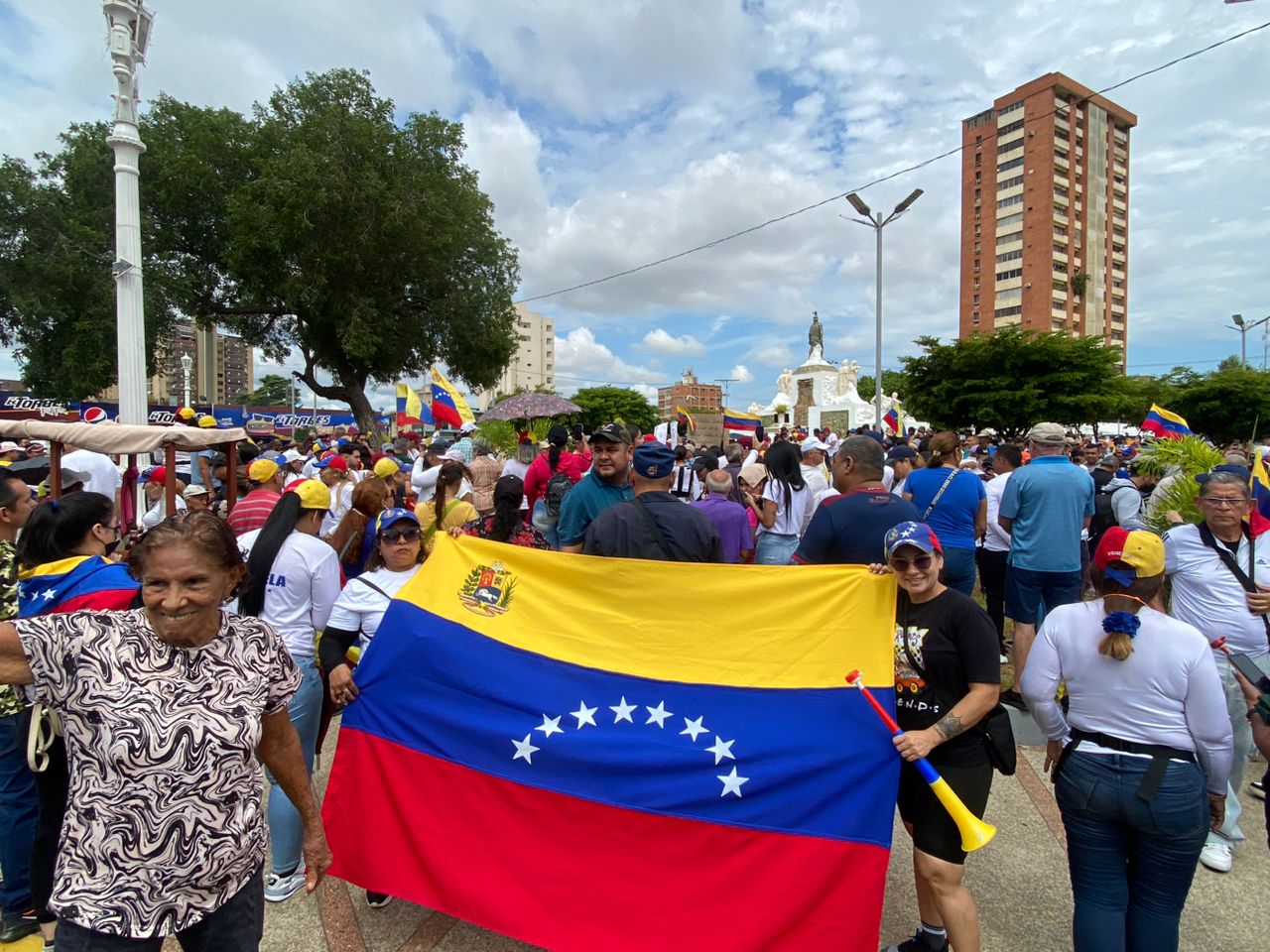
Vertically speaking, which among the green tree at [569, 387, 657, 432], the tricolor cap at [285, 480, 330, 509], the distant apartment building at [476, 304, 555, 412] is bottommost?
the tricolor cap at [285, 480, 330, 509]

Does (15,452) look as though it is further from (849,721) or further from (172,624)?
(849,721)

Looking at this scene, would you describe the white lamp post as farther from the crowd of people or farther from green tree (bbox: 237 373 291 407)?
green tree (bbox: 237 373 291 407)

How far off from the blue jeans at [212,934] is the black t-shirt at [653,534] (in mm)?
1963

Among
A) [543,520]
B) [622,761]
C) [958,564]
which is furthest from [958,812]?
[543,520]

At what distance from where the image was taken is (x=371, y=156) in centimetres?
2391

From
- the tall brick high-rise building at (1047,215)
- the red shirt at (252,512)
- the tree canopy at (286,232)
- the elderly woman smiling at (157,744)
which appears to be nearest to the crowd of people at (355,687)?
the elderly woman smiling at (157,744)

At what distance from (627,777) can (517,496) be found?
3883 millimetres

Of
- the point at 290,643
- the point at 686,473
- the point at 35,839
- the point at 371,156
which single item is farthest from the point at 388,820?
the point at 371,156

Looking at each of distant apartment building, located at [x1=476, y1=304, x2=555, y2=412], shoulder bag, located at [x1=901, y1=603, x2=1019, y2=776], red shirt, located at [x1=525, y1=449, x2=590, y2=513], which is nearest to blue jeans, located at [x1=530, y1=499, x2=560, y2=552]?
red shirt, located at [x1=525, y1=449, x2=590, y2=513]

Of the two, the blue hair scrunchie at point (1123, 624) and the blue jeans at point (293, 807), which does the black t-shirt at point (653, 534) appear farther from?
the blue hair scrunchie at point (1123, 624)

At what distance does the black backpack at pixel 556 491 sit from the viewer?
6.95 m

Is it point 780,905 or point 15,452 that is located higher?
point 15,452

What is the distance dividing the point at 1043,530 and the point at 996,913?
9.71ft

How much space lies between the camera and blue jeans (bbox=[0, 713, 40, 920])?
278 centimetres
